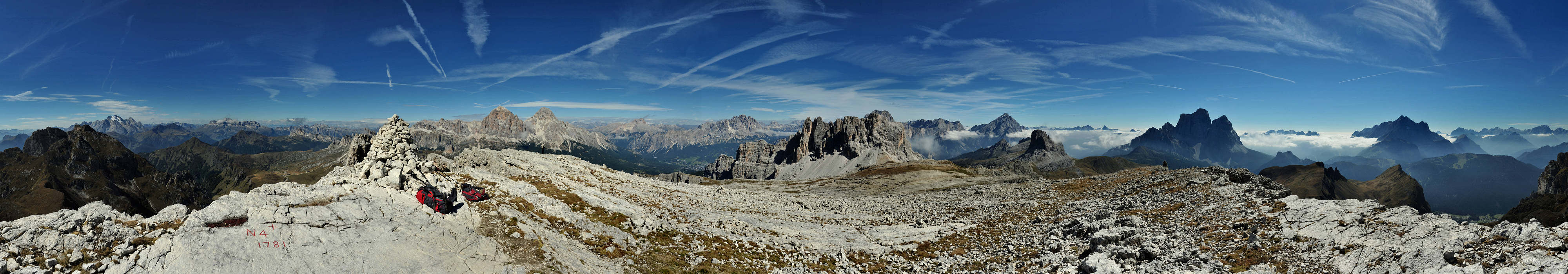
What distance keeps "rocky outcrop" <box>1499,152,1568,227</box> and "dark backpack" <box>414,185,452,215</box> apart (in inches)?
1554

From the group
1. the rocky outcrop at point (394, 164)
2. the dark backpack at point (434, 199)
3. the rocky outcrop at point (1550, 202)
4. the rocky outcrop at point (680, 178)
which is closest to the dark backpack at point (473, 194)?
the rocky outcrop at point (394, 164)

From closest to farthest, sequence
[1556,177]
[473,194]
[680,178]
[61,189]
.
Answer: [473,194]
[1556,177]
[680,178]
[61,189]

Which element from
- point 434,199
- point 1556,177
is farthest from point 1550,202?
point 434,199

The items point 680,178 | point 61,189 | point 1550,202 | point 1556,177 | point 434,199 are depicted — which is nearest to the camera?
point 434,199

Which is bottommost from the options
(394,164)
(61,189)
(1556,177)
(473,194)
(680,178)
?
(61,189)

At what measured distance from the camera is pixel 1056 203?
1731 inches

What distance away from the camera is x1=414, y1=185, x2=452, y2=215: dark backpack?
20.9 metres

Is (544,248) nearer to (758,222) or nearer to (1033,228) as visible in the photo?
(758,222)

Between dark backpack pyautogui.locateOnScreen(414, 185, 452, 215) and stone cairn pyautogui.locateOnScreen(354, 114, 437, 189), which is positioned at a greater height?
stone cairn pyautogui.locateOnScreen(354, 114, 437, 189)

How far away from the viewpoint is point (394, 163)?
954 inches

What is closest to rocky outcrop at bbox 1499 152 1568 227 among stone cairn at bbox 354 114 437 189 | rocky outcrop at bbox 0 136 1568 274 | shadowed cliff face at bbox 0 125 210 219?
rocky outcrop at bbox 0 136 1568 274

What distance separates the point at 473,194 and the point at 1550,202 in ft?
409

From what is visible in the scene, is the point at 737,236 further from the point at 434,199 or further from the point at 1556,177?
the point at 1556,177

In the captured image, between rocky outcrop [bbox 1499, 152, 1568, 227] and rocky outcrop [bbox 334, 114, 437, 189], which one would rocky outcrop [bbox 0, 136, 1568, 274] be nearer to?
rocky outcrop [bbox 334, 114, 437, 189]
